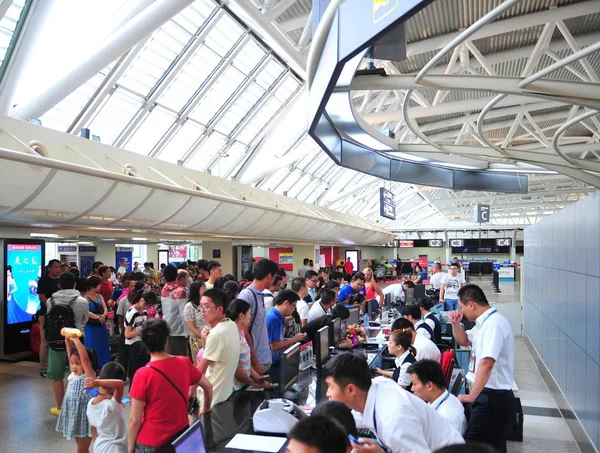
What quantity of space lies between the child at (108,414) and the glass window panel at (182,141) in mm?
10526

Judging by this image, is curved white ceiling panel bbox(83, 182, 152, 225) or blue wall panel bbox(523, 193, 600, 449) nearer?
blue wall panel bbox(523, 193, 600, 449)

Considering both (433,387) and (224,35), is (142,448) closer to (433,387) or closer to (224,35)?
(433,387)

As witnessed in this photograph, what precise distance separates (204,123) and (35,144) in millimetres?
6366

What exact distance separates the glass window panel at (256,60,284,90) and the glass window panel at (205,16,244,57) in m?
2.01

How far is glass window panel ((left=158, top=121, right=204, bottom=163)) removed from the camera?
1389 centimetres

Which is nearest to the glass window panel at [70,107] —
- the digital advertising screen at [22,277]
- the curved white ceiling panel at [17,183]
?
the digital advertising screen at [22,277]

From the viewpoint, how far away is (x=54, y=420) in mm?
6066

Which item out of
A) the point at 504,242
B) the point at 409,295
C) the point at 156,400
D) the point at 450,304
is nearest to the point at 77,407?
the point at 156,400

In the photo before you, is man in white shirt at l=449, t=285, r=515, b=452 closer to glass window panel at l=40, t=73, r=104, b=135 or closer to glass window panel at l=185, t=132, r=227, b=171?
glass window panel at l=40, t=73, r=104, b=135

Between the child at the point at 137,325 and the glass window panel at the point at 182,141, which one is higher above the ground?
the glass window panel at the point at 182,141

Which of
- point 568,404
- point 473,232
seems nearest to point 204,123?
point 568,404

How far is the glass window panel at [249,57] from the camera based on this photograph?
12.9 meters

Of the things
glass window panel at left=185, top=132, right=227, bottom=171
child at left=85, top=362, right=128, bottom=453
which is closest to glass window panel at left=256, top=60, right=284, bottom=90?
glass window panel at left=185, top=132, right=227, bottom=171

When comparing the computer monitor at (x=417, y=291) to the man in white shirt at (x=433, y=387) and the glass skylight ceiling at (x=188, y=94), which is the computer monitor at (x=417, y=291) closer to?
the glass skylight ceiling at (x=188, y=94)
